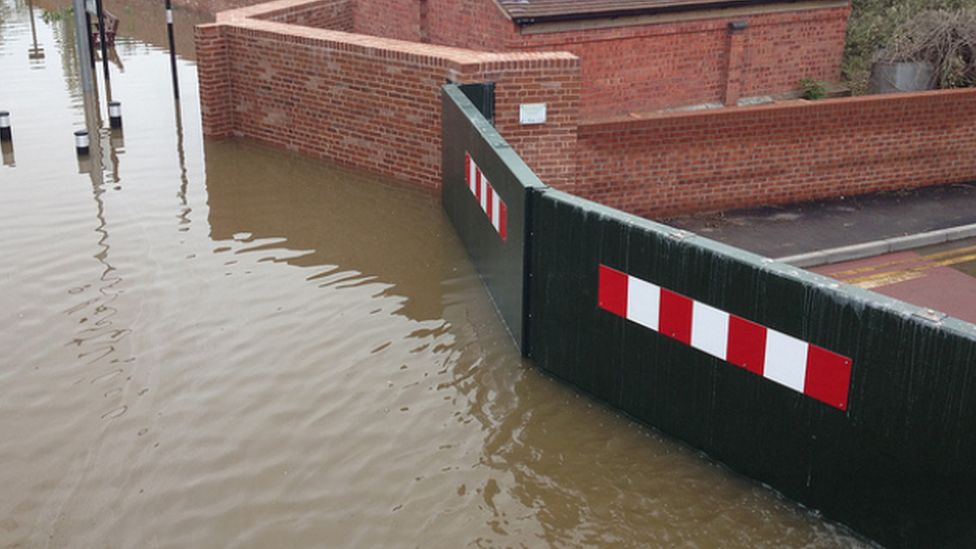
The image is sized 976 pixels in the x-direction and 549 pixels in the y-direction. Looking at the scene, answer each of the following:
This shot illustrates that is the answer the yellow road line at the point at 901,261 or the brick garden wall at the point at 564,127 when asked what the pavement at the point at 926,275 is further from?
the brick garden wall at the point at 564,127

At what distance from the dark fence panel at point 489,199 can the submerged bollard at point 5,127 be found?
6.60 metres

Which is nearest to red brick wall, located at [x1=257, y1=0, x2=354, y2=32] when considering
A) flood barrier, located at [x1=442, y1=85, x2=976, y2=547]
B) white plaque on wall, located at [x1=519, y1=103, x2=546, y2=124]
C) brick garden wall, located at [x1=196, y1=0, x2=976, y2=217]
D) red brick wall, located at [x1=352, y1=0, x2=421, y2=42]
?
red brick wall, located at [x1=352, y1=0, x2=421, y2=42]

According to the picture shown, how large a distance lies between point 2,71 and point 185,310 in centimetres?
1344

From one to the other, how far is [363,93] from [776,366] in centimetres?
791

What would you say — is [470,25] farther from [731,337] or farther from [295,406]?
[731,337]

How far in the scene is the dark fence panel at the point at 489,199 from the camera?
26.0ft

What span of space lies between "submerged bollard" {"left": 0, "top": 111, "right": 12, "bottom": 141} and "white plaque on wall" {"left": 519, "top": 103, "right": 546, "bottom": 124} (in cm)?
736

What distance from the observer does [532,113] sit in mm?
11453

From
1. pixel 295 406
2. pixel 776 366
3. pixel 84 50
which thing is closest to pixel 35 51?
pixel 84 50

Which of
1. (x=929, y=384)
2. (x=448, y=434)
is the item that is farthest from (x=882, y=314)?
(x=448, y=434)

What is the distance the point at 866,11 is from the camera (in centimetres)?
1881

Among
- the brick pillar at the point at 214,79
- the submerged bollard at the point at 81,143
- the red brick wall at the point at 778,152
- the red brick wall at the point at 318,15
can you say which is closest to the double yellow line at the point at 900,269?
the red brick wall at the point at 778,152

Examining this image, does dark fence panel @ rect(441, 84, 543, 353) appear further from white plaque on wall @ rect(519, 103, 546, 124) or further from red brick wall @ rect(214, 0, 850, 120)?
red brick wall @ rect(214, 0, 850, 120)

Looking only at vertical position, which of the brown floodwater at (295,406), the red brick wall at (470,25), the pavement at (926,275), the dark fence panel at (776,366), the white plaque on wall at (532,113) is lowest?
the pavement at (926,275)
